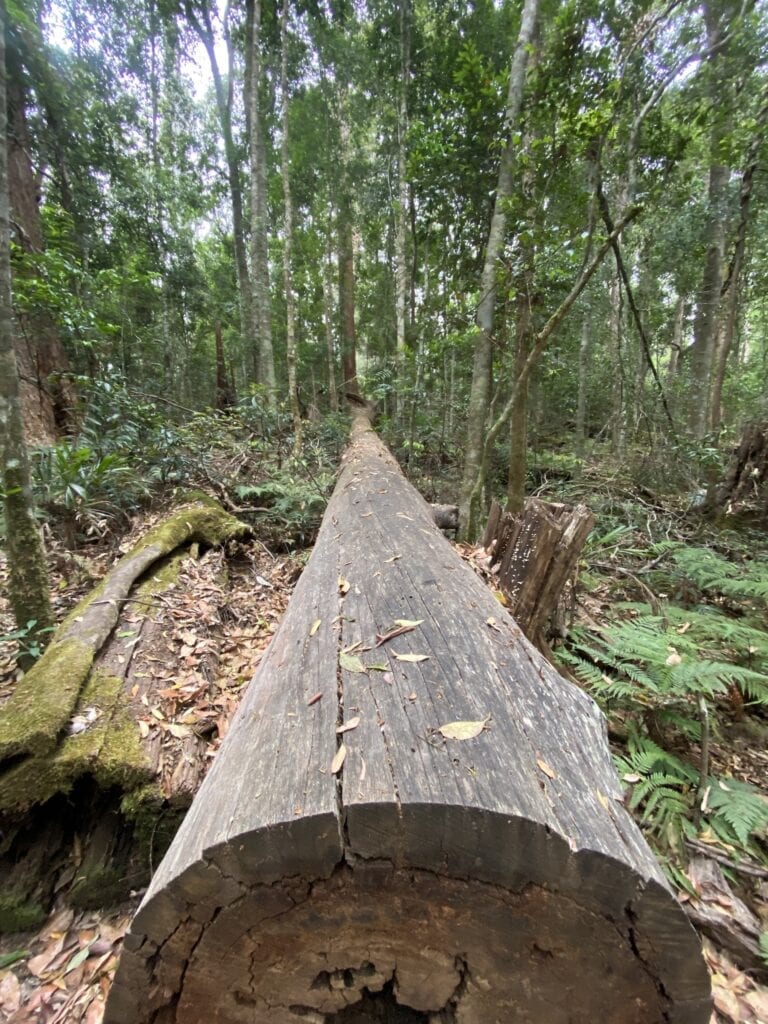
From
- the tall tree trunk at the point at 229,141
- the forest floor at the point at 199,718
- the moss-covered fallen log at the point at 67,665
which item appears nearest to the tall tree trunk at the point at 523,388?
the forest floor at the point at 199,718

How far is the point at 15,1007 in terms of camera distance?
5.03 feet

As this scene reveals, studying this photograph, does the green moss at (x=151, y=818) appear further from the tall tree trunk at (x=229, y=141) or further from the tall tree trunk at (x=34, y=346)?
the tall tree trunk at (x=229, y=141)

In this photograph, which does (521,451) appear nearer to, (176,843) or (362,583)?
(362,583)

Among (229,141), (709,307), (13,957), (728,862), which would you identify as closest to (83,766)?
(13,957)

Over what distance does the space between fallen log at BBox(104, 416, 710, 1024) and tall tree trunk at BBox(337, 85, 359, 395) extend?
13.5 m

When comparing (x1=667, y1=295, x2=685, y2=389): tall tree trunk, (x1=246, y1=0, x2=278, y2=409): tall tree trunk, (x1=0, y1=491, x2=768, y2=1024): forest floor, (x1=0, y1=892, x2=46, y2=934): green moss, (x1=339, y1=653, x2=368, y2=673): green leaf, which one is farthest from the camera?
(x1=667, y1=295, x2=685, y2=389): tall tree trunk

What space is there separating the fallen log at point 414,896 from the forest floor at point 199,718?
3.50 feet

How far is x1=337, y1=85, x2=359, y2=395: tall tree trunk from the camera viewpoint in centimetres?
1423

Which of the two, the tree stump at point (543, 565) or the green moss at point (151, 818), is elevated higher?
the tree stump at point (543, 565)

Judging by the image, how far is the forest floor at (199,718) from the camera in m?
1.54

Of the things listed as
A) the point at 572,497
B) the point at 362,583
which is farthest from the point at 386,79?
the point at 362,583

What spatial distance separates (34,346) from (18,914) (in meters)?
7.75

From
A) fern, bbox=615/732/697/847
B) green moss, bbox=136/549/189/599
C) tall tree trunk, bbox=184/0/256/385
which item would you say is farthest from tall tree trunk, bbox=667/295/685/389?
tall tree trunk, bbox=184/0/256/385

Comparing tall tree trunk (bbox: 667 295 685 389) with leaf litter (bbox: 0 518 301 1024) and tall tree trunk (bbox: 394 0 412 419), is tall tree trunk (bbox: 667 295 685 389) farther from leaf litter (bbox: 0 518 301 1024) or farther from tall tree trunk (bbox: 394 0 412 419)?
leaf litter (bbox: 0 518 301 1024)
